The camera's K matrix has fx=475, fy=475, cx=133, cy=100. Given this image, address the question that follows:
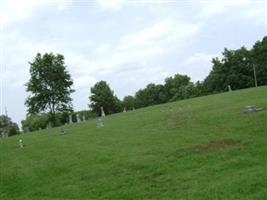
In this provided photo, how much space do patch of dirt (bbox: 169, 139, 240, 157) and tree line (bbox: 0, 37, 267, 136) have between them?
52523mm

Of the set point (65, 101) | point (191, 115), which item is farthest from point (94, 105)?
point (191, 115)

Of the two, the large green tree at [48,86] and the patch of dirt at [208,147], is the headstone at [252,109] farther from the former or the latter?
the large green tree at [48,86]

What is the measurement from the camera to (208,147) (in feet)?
66.8

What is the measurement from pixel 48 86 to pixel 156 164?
182ft

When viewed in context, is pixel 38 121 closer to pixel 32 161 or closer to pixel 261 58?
pixel 261 58

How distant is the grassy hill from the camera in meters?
14.8

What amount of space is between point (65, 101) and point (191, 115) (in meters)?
42.5

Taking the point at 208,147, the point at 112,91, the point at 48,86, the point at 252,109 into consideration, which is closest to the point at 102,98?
the point at 112,91

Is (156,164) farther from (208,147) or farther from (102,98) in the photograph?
(102,98)

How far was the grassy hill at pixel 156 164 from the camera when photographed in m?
14.8

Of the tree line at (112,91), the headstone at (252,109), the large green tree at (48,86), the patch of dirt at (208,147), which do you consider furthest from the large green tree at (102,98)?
the patch of dirt at (208,147)

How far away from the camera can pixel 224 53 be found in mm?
96062

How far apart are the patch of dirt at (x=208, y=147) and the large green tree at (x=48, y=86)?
52.5m

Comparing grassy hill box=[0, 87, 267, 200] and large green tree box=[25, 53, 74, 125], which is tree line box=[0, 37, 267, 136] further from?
grassy hill box=[0, 87, 267, 200]
